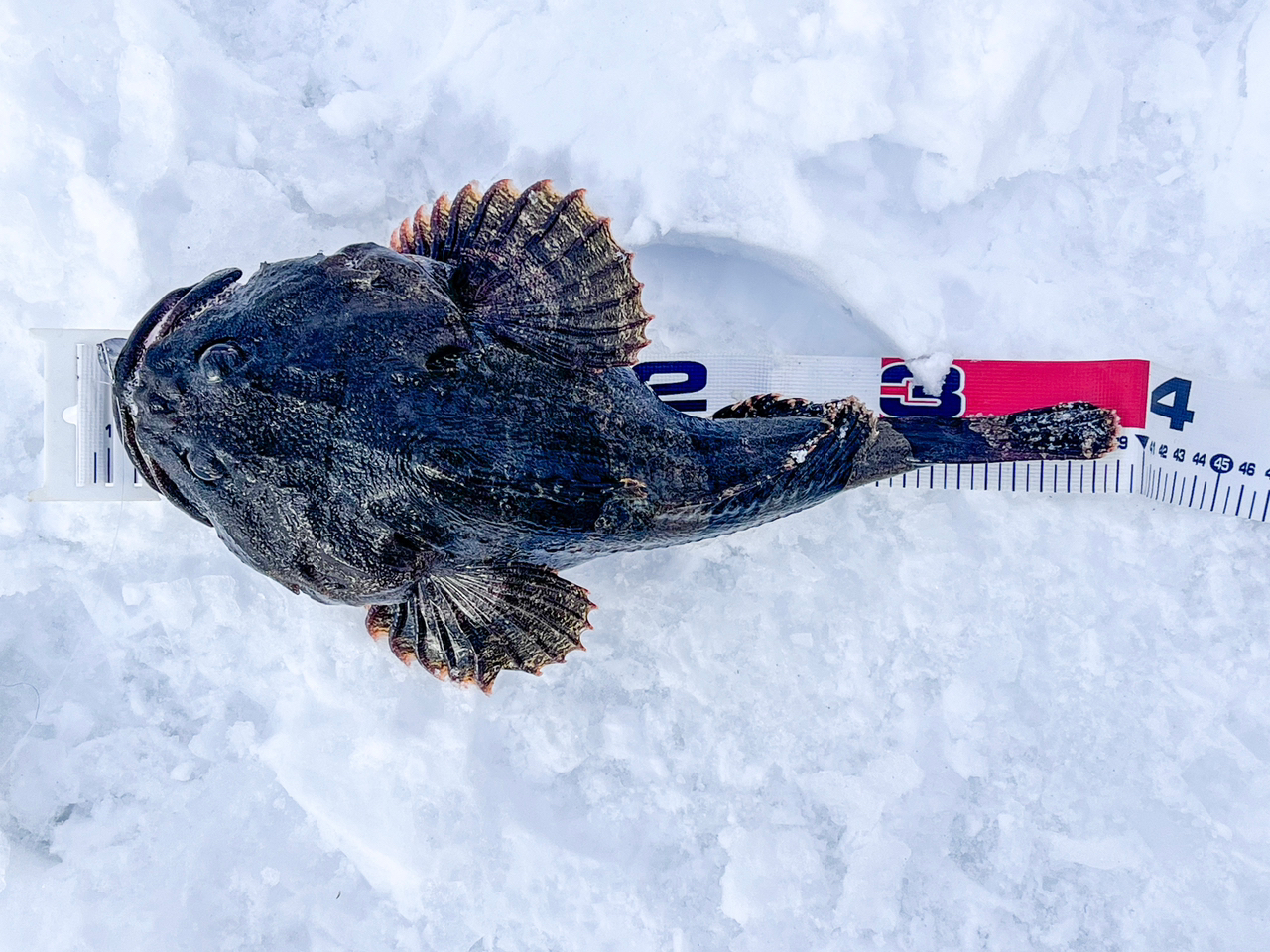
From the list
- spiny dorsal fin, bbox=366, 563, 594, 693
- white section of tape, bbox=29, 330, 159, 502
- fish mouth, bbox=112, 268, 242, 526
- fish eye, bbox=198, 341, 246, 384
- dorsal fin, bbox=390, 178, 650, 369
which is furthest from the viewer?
white section of tape, bbox=29, 330, 159, 502

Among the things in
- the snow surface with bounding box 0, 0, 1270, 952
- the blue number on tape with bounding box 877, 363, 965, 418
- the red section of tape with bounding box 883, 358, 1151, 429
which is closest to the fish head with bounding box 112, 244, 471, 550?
the snow surface with bounding box 0, 0, 1270, 952

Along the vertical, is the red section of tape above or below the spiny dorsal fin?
above

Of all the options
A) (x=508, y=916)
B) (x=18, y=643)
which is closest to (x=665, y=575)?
(x=508, y=916)

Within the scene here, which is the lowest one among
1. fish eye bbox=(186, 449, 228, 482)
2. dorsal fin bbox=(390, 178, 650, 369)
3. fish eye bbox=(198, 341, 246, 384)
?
fish eye bbox=(186, 449, 228, 482)

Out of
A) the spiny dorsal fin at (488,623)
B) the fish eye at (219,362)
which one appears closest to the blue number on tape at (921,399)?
the spiny dorsal fin at (488,623)

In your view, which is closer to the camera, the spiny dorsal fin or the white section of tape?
the spiny dorsal fin

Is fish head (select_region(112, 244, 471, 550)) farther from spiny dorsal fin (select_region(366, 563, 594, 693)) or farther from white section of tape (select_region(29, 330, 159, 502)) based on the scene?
white section of tape (select_region(29, 330, 159, 502))

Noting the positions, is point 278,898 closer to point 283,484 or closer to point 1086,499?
point 283,484

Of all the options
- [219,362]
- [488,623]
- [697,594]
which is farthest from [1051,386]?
[219,362]
